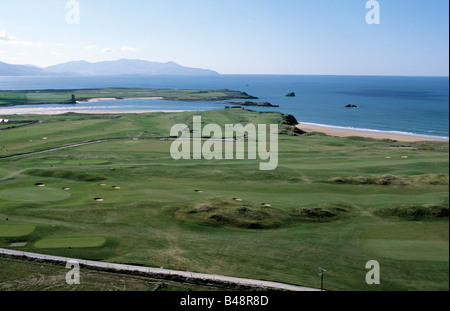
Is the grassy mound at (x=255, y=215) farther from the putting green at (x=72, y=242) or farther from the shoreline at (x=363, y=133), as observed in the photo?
the shoreline at (x=363, y=133)

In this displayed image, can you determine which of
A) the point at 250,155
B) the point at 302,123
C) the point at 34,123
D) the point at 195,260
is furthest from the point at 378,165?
the point at 34,123

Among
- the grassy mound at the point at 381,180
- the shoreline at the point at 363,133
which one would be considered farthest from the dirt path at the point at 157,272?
the shoreline at the point at 363,133

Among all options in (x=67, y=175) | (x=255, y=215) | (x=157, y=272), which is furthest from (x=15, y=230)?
(x=255, y=215)

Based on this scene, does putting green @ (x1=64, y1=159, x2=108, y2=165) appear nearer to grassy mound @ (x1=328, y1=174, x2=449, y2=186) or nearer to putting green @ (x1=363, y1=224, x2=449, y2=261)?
grassy mound @ (x1=328, y1=174, x2=449, y2=186)

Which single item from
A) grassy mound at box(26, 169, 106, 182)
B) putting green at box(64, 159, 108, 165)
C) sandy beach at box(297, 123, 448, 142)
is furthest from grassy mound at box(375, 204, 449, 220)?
sandy beach at box(297, 123, 448, 142)

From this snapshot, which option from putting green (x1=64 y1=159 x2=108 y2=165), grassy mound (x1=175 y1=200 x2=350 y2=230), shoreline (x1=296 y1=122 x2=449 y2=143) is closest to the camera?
grassy mound (x1=175 y1=200 x2=350 y2=230)

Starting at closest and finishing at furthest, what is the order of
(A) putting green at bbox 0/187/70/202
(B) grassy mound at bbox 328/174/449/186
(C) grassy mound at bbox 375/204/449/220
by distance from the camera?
(C) grassy mound at bbox 375/204/449/220 → (B) grassy mound at bbox 328/174/449/186 → (A) putting green at bbox 0/187/70/202

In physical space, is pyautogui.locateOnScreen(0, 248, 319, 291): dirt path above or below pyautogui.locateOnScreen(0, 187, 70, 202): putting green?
below
